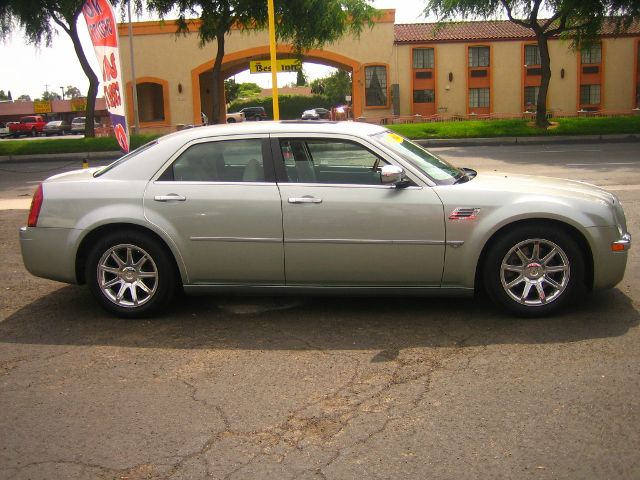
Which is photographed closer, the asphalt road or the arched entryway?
the asphalt road

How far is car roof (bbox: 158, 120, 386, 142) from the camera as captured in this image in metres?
5.55

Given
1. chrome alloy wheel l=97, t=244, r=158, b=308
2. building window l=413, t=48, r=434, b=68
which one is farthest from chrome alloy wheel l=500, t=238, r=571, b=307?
building window l=413, t=48, r=434, b=68

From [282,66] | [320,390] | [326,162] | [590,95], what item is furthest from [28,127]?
[320,390]

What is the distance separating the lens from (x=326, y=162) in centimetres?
565

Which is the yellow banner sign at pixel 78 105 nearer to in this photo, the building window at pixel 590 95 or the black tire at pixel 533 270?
the building window at pixel 590 95

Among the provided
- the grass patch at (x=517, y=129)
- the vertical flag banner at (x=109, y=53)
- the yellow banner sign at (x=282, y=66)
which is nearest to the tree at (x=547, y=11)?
the grass patch at (x=517, y=129)

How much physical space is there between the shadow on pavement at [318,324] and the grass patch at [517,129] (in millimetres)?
21382

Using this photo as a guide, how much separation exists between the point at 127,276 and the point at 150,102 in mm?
43400

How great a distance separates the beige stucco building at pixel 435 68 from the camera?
4250 centimetres

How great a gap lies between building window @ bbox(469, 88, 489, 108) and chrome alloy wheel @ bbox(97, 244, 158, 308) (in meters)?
40.8

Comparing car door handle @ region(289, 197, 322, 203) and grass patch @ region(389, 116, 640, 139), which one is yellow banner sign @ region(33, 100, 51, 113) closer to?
grass patch @ region(389, 116, 640, 139)

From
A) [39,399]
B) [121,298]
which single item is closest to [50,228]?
[121,298]

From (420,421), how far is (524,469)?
63 cm

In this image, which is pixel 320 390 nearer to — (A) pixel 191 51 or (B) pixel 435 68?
(A) pixel 191 51
